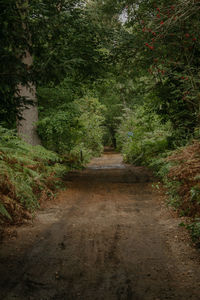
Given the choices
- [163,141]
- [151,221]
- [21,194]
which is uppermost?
[163,141]

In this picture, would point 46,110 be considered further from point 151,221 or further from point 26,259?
point 26,259

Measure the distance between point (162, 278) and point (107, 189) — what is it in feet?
20.5

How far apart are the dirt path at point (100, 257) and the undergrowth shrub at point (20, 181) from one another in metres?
0.44

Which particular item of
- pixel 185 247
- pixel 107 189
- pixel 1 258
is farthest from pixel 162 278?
pixel 107 189

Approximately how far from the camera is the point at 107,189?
950 cm

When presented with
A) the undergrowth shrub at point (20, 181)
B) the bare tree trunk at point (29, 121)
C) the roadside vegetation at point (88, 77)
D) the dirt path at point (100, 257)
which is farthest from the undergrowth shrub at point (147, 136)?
the dirt path at point (100, 257)

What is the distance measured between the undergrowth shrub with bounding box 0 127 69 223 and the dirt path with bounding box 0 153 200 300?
442mm

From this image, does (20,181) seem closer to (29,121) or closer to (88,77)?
(29,121)

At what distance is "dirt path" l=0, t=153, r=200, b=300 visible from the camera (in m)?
3.03

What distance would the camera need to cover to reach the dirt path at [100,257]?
9.94ft

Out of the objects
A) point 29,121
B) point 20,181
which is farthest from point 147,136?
point 20,181

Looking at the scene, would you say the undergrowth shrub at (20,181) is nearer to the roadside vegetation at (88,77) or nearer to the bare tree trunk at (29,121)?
the roadside vegetation at (88,77)

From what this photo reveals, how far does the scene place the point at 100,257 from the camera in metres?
3.92

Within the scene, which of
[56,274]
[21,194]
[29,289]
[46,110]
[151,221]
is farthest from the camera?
[46,110]
